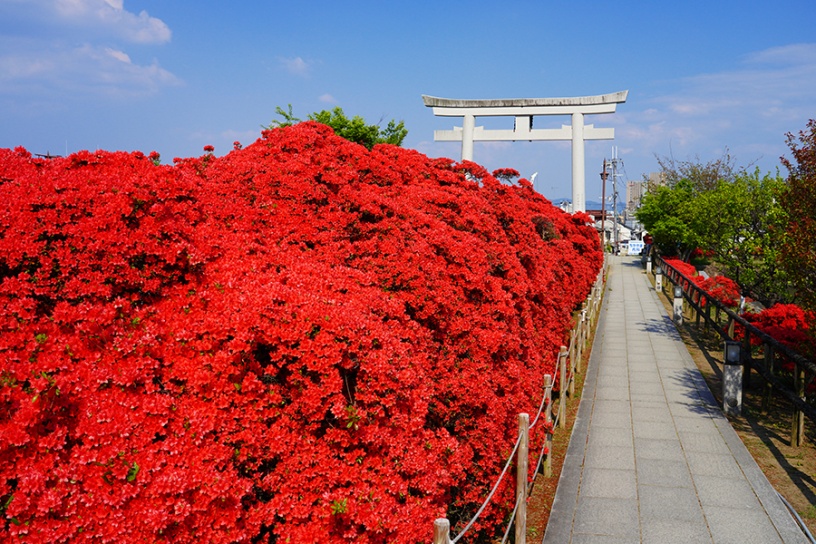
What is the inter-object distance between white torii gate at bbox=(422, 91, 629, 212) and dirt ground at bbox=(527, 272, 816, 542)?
19.2 m

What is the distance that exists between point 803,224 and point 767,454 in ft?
9.29

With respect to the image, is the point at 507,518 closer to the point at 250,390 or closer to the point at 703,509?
the point at 703,509

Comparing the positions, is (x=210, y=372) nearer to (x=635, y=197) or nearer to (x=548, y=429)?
(x=548, y=429)

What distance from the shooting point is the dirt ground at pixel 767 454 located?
540cm

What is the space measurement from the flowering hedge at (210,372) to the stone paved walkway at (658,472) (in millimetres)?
1317

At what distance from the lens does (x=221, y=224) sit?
4328 mm

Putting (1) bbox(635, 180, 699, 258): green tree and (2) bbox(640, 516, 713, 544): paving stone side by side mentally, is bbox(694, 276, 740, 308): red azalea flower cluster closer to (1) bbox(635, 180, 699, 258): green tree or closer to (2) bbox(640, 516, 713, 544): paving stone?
(2) bbox(640, 516, 713, 544): paving stone

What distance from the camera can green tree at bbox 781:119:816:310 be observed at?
6.82 meters

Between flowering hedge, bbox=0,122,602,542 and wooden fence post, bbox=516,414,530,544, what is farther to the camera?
wooden fence post, bbox=516,414,530,544

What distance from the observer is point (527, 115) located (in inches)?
1088

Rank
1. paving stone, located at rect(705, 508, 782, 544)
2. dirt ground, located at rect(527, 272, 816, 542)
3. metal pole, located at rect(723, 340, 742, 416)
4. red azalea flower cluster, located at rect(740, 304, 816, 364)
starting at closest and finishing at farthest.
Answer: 1. paving stone, located at rect(705, 508, 782, 544)
2. dirt ground, located at rect(527, 272, 816, 542)
3. metal pole, located at rect(723, 340, 742, 416)
4. red azalea flower cluster, located at rect(740, 304, 816, 364)

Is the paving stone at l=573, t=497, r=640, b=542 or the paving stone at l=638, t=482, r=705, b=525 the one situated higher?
the paving stone at l=638, t=482, r=705, b=525

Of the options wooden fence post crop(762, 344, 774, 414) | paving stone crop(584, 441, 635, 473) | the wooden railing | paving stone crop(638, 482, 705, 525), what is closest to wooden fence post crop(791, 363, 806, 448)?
the wooden railing

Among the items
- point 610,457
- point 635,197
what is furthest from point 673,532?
point 635,197
